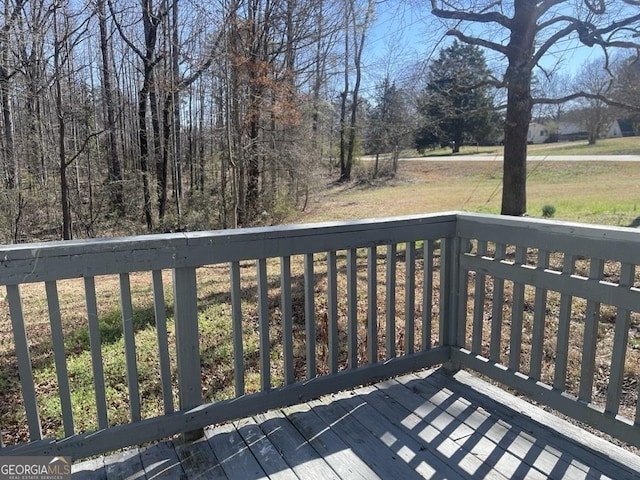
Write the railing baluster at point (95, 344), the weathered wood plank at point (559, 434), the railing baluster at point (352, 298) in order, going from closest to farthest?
1. the railing baluster at point (95, 344)
2. the weathered wood plank at point (559, 434)
3. the railing baluster at point (352, 298)

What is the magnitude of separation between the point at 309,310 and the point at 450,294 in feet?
2.81

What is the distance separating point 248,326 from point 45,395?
1.51 m

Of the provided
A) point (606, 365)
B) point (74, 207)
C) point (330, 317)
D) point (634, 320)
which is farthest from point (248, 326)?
point (74, 207)

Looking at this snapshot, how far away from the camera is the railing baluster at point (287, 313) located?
1.93 m

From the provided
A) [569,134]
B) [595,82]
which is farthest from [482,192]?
[569,134]

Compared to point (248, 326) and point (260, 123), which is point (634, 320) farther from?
point (260, 123)

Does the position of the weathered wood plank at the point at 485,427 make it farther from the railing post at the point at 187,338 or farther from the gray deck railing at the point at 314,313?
the railing post at the point at 187,338

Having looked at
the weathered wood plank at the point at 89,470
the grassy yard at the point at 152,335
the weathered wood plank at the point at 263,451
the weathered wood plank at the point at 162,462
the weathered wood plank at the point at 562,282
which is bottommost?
the grassy yard at the point at 152,335

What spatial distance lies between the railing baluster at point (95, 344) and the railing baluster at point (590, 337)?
5.98 feet

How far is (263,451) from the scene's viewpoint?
1802 millimetres

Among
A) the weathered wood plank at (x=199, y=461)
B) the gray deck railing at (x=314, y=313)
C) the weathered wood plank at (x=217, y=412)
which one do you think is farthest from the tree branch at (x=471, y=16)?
the weathered wood plank at (x=199, y=461)

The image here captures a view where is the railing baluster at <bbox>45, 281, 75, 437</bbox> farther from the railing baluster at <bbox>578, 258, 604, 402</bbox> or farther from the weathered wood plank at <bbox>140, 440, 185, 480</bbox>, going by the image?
the railing baluster at <bbox>578, 258, 604, 402</bbox>

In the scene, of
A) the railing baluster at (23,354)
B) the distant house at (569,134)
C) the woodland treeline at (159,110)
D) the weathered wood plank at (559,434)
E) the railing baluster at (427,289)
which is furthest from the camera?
the distant house at (569,134)

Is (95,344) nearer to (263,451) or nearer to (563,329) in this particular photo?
(263,451)
